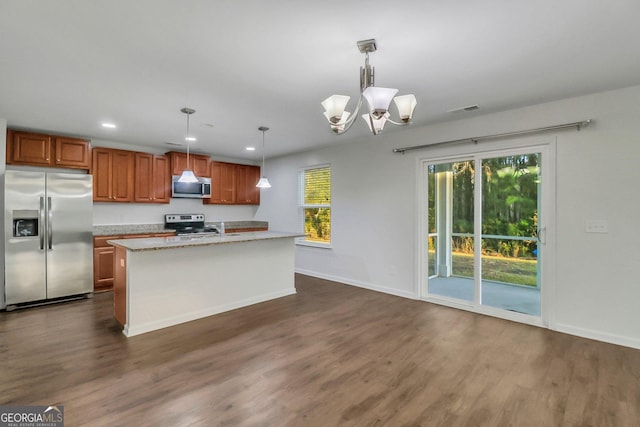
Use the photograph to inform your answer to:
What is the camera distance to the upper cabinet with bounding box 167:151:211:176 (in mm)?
5652

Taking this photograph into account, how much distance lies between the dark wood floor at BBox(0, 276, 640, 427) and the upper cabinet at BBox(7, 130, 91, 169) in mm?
2155

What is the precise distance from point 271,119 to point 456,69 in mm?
2262

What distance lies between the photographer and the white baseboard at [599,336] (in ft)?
9.60

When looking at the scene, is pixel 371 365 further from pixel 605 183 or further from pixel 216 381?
pixel 605 183

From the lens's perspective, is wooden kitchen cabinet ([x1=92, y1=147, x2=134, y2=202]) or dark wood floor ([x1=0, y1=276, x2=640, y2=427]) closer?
dark wood floor ([x1=0, y1=276, x2=640, y2=427])

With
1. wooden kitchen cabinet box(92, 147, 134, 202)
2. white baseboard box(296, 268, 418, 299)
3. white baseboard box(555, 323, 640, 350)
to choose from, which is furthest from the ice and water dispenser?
white baseboard box(555, 323, 640, 350)

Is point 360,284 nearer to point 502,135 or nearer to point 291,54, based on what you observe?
point 502,135

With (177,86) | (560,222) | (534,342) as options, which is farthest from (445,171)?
(177,86)

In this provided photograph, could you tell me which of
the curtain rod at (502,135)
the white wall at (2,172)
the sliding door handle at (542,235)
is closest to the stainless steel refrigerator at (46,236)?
the white wall at (2,172)

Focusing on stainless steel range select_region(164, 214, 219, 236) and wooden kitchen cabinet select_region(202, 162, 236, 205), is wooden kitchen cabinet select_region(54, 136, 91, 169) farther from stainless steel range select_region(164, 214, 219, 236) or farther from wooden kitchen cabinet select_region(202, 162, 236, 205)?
wooden kitchen cabinet select_region(202, 162, 236, 205)

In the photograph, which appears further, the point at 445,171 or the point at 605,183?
the point at 445,171

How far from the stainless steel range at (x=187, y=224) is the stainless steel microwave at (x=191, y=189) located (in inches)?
18.6

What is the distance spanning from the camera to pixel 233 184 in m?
6.60

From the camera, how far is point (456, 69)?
255 centimetres
